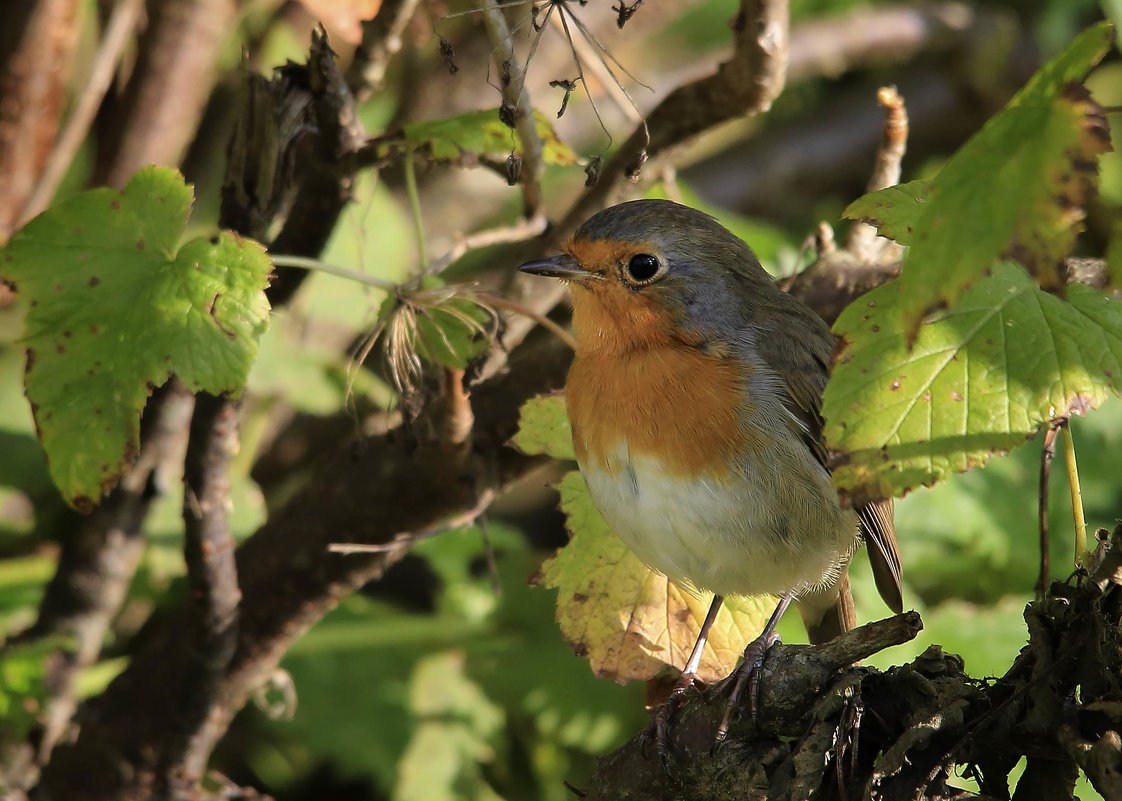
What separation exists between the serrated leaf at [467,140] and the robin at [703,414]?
0.19 meters

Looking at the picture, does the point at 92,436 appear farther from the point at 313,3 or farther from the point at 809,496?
the point at 809,496

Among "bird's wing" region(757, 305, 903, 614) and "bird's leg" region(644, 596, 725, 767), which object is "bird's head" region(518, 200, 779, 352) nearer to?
"bird's wing" region(757, 305, 903, 614)

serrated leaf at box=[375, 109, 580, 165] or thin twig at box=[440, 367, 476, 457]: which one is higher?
serrated leaf at box=[375, 109, 580, 165]

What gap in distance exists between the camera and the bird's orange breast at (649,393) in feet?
7.57

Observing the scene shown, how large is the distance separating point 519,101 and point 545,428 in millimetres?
698

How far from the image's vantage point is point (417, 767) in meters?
3.68

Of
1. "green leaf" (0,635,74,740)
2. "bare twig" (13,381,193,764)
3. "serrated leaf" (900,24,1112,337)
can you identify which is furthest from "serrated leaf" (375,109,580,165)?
"green leaf" (0,635,74,740)

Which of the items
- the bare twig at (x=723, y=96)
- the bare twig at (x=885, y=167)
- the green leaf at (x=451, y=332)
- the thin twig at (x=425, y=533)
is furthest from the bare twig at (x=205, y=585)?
the bare twig at (x=885, y=167)

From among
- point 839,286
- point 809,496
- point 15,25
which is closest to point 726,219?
point 839,286

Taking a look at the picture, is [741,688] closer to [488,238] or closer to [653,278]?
[653,278]

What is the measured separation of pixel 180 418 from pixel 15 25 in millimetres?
1554

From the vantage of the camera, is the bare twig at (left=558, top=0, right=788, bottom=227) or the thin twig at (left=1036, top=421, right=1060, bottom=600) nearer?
the thin twig at (left=1036, top=421, right=1060, bottom=600)

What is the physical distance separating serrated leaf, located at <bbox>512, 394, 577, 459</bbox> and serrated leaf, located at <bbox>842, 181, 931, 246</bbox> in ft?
2.91

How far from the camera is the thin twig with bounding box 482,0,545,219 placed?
6.94 ft
